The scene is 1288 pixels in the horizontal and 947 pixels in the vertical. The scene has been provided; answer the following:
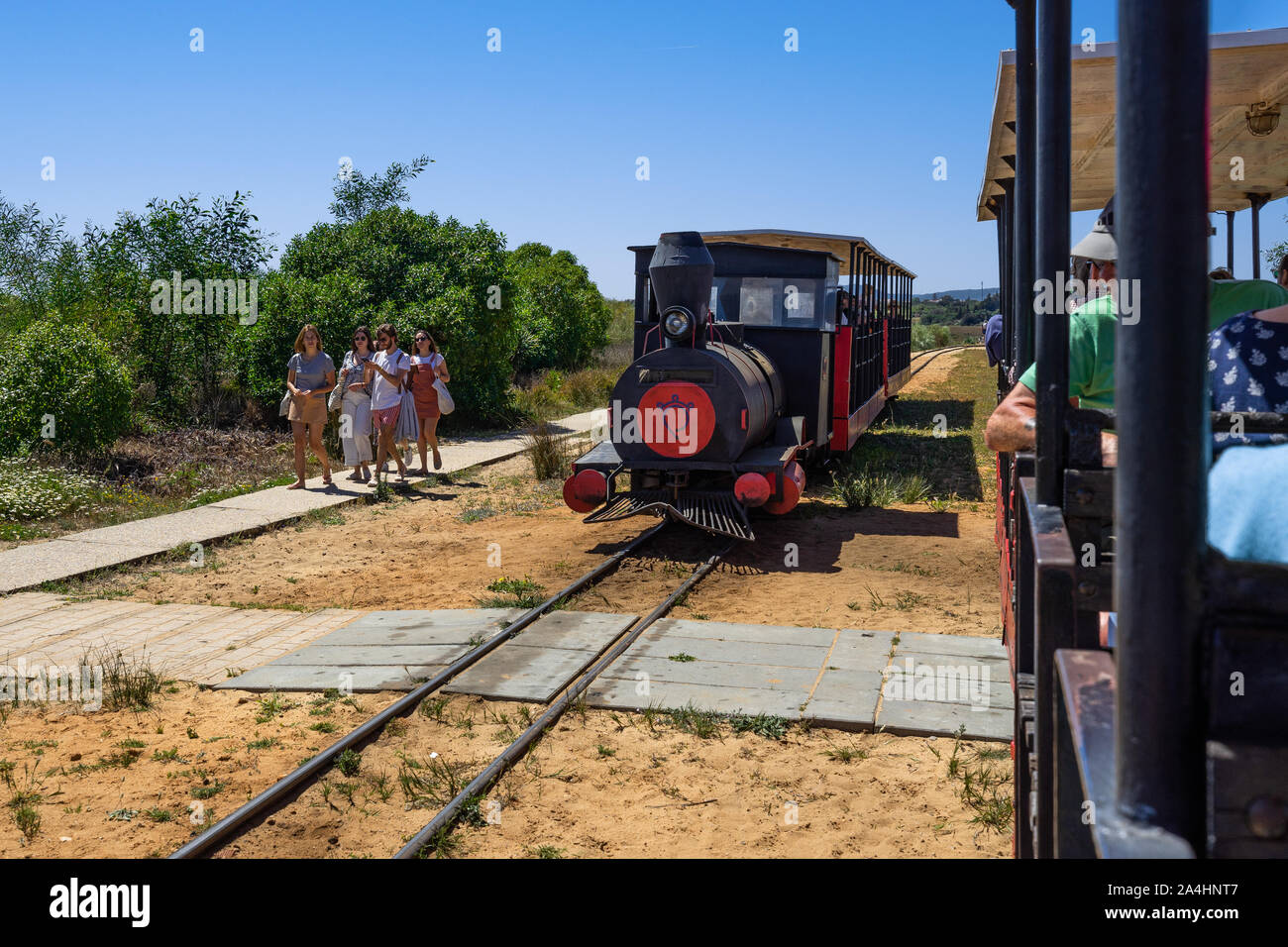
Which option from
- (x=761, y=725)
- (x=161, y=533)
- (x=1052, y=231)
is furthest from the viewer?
(x=161, y=533)

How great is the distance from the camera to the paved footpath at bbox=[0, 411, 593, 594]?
338 inches

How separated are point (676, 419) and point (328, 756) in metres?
5.10

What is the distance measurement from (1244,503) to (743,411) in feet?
25.0

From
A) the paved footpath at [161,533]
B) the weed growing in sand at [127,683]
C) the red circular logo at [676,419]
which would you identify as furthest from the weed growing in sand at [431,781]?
the paved footpath at [161,533]

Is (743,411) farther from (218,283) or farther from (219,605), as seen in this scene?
(218,283)

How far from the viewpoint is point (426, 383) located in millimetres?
13391

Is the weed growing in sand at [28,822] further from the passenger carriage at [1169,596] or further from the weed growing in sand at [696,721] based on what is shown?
the passenger carriage at [1169,596]

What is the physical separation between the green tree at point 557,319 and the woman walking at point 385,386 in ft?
45.7

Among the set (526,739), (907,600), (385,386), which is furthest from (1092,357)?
(385,386)

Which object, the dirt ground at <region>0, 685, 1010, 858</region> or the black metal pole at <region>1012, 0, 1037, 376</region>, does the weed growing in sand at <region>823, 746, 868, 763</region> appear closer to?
the dirt ground at <region>0, 685, 1010, 858</region>

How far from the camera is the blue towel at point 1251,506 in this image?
4.44ft

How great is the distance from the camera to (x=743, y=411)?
8992 mm

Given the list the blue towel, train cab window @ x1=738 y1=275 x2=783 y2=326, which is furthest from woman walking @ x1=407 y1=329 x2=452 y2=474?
the blue towel

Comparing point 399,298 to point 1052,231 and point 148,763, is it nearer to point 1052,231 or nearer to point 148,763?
point 148,763
